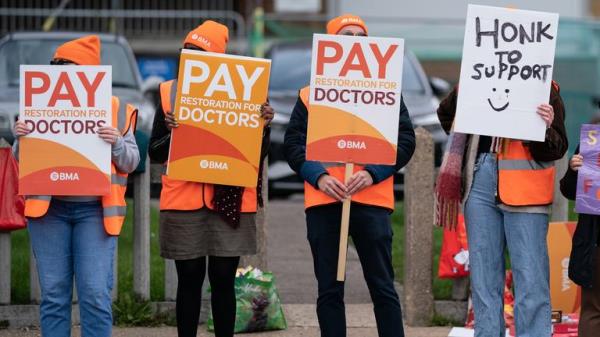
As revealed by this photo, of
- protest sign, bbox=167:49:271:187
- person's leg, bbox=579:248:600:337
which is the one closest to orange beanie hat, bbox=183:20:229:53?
protest sign, bbox=167:49:271:187

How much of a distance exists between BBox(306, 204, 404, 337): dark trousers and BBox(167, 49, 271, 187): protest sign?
1.60ft

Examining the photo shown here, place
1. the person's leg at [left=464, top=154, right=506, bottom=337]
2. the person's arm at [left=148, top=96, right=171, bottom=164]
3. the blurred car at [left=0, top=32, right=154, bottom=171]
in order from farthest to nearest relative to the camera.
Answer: the blurred car at [left=0, top=32, right=154, bottom=171] < the person's arm at [left=148, top=96, right=171, bottom=164] < the person's leg at [left=464, top=154, right=506, bottom=337]

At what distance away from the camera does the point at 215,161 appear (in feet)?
23.1

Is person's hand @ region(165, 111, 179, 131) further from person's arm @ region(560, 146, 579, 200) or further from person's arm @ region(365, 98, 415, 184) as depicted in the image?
person's arm @ region(560, 146, 579, 200)

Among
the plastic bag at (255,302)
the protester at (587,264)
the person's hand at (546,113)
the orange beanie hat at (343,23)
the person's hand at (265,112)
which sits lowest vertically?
the plastic bag at (255,302)

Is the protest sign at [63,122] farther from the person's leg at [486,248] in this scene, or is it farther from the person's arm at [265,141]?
the person's leg at [486,248]

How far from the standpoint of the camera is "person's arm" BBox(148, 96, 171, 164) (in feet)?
23.3

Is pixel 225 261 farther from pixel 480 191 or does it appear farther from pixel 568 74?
pixel 568 74

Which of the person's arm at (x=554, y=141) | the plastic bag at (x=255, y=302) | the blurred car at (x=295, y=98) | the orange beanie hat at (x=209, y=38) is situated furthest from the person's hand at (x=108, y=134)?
the blurred car at (x=295, y=98)

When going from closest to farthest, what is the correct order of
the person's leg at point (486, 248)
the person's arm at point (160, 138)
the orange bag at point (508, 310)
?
the person's leg at point (486, 248) < the person's arm at point (160, 138) < the orange bag at point (508, 310)

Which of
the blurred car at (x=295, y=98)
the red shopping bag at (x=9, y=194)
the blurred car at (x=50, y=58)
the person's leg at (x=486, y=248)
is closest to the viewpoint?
the person's leg at (x=486, y=248)

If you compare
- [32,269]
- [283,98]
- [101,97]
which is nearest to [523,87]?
[101,97]

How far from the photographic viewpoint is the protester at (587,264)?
6773mm

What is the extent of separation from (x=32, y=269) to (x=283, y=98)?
557 centimetres
